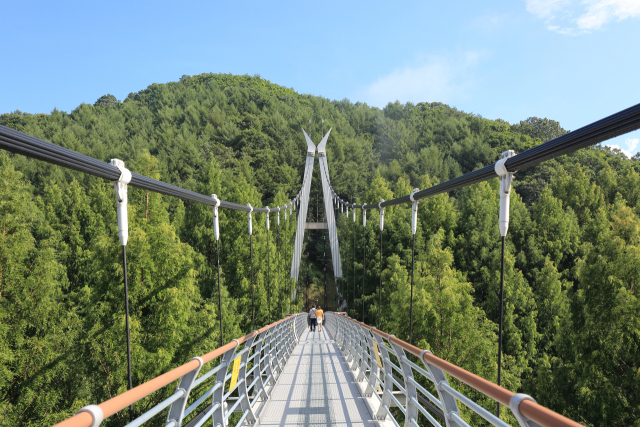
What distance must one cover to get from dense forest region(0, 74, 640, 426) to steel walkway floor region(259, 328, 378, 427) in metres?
4.13

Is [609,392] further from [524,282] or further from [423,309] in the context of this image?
[524,282]

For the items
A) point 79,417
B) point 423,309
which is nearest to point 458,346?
point 423,309

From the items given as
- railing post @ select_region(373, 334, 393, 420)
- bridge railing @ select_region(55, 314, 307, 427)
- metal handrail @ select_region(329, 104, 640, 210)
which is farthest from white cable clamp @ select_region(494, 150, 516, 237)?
bridge railing @ select_region(55, 314, 307, 427)

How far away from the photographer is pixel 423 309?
471 inches

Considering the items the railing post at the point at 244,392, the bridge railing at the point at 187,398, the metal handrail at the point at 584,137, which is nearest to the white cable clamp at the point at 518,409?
the bridge railing at the point at 187,398

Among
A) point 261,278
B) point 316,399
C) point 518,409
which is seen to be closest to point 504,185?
point 518,409

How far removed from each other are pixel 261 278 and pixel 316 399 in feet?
42.2

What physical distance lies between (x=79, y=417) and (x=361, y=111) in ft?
226

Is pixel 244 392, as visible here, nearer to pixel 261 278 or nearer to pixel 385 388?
pixel 385 388

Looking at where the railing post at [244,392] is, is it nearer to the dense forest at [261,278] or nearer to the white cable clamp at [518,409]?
the white cable clamp at [518,409]

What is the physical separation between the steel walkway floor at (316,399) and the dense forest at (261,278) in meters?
4.13

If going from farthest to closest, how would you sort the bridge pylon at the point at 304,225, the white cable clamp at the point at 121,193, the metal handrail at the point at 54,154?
the bridge pylon at the point at 304,225 → the white cable clamp at the point at 121,193 → the metal handrail at the point at 54,154

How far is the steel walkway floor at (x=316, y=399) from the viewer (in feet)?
10.2

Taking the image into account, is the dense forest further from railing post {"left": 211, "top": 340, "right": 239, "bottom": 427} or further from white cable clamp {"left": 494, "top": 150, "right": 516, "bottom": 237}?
railing post {"left": 211, "top": 340, "right": 239, "bottom": 427}
